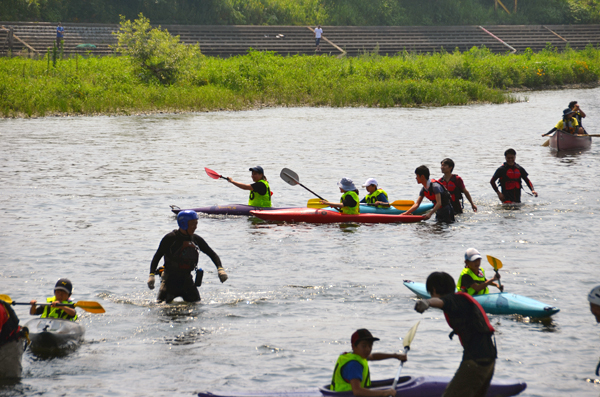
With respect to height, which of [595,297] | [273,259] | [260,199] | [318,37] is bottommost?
[273,259]

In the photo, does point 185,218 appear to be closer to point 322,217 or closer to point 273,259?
point 273,259

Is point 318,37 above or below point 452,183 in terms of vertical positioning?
above

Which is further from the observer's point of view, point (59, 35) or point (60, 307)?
point (59, 35)

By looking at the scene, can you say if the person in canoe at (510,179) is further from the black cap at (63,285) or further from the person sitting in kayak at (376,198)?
the black cap at (63,285)

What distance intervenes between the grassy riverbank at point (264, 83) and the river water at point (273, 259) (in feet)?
19.9

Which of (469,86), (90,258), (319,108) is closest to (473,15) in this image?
(469,86)

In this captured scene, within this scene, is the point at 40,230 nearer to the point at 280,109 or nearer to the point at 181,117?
the point at 181,117

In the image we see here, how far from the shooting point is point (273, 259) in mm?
11102

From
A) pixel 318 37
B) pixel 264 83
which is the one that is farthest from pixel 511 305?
pixel 318 37

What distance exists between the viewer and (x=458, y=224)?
1317 cm

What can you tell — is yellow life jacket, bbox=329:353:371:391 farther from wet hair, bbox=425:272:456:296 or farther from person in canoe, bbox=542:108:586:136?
person in canoe, bbox=542:108:586:136

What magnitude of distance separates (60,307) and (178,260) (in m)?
1.47

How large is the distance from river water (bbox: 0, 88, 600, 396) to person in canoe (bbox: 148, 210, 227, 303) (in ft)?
1.23

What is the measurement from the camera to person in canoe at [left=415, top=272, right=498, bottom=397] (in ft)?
17.4
